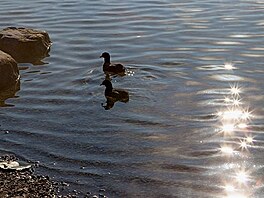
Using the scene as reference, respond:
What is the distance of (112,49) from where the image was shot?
710 inches

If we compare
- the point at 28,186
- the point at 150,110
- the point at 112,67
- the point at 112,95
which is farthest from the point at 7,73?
the point at 28,186

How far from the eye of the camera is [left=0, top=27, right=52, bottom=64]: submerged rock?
17.4 m

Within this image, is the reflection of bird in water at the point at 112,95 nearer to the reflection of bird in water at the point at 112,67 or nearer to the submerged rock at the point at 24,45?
the reflection of bird in water at the point at 112,67

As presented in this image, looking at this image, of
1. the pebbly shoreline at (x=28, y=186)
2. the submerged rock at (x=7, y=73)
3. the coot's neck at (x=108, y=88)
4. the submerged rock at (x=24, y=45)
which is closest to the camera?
the pebbly shoreline at (x=28, y=186)

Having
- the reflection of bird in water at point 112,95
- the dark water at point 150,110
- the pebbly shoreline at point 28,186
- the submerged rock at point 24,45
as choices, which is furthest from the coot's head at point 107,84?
the pebbly shoreline at point 28,186

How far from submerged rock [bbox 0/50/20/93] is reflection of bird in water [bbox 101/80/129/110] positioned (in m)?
2.77

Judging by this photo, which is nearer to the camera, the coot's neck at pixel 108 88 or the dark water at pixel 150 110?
the dark water at pixel 150 110

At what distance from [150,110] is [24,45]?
634 centimetres

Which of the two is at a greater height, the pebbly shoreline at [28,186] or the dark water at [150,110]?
the dark water at [150,110]

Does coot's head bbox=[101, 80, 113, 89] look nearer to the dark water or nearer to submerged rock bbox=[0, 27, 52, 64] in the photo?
the dark water

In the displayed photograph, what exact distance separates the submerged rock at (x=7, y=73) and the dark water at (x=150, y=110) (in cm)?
39

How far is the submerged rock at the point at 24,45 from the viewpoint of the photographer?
57.0 feet

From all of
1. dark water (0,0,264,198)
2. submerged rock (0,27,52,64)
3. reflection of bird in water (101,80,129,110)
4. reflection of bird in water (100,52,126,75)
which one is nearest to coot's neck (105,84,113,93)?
reflection of bird in water (101,80,129,110)

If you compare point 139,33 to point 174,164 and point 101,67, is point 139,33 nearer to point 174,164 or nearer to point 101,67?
point 101,67
